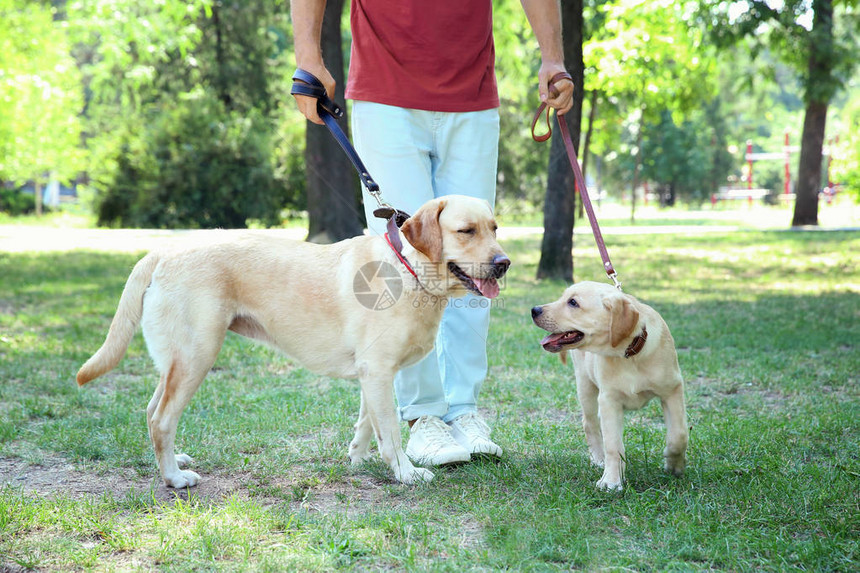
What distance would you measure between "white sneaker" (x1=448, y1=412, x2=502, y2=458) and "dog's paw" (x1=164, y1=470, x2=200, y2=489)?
1277mm

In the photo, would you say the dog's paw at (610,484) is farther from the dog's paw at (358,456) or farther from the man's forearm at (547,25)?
the man's forearm at (547,25)

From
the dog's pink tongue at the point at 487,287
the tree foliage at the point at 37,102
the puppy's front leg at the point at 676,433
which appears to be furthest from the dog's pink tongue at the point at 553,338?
the tree foliage at the point at 37,102

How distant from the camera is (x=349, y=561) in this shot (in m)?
2.64

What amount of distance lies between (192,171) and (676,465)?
759 inches

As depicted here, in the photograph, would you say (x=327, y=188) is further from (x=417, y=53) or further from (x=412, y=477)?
(x=412, y=477)

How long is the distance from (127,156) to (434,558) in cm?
2081

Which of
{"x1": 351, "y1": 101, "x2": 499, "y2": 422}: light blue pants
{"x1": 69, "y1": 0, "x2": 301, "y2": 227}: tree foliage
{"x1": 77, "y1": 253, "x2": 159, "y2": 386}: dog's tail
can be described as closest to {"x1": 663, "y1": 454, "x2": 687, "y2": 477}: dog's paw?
{"x1": 351, "y1": 101, "x2": 499, "y2": 422}: light blue pants

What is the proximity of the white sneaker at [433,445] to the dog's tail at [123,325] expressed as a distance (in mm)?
1431

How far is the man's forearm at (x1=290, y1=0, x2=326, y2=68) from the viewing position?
384 centimetres

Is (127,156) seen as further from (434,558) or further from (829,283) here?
(434,558)

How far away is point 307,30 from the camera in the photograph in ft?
12.8

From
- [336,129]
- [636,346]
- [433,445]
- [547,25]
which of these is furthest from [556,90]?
[433,445]

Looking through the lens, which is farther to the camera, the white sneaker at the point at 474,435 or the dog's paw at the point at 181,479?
the white sneaker at the point at 474,435

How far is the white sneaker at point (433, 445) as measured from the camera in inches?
145
